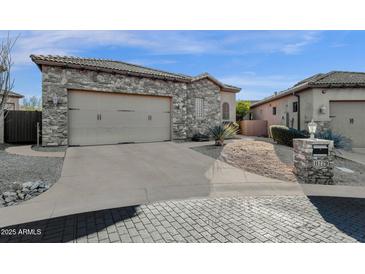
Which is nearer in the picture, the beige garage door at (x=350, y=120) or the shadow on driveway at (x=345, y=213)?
the shadow on driveway at (x=345, y=213)

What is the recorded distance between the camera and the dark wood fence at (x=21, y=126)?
37.3 feet

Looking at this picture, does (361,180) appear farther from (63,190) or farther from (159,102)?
(159,102)

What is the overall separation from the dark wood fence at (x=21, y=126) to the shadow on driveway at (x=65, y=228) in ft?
33.9

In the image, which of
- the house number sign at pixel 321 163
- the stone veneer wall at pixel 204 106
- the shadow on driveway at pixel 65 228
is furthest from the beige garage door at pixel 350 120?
the shadow on driveway at pixel 65 228

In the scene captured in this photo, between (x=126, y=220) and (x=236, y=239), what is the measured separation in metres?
1.76

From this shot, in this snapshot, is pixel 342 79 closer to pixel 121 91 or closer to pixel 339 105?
pixel 339 105

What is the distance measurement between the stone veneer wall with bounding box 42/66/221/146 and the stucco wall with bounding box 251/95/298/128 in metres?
5.08

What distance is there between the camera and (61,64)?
9562 mm

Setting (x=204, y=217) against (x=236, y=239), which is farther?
(x=204, y=217)

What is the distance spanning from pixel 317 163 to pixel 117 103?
939cm

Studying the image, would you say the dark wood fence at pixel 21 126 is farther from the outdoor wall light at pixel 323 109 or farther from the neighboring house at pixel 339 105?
the outdoor wall light at pixel 323 109

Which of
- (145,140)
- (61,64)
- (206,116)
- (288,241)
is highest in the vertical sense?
→ (61,64)

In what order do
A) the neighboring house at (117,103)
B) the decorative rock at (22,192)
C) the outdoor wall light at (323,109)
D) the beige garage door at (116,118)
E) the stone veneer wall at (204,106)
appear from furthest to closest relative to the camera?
the stone veneer wall at (204,106) < the outdoor wall light at (323,109) < the beige garage door at (116,118) < the neighboring house at (117,103) < the decorative rock at (22,192)

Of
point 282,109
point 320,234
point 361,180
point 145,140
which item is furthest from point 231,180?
point 282,109
